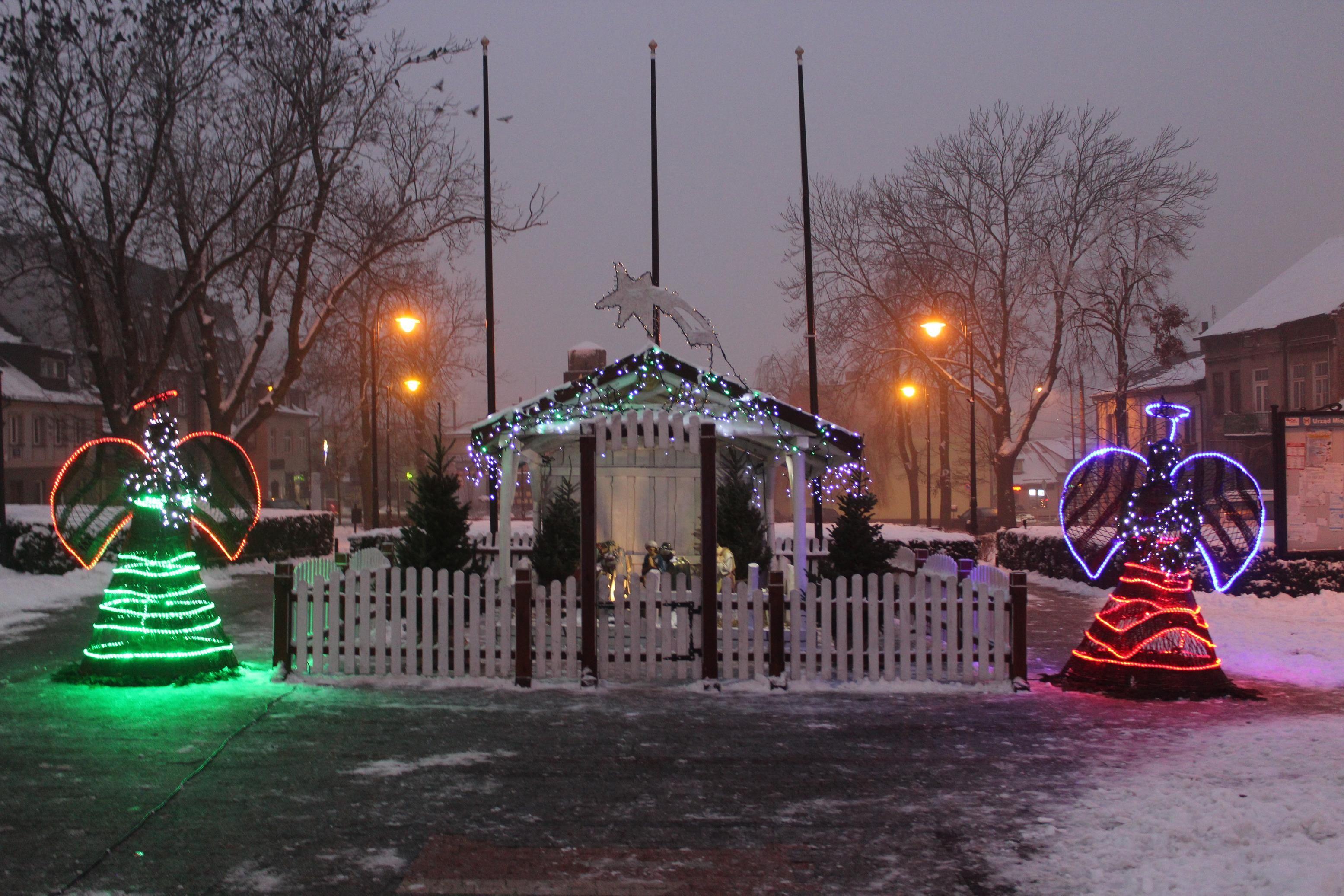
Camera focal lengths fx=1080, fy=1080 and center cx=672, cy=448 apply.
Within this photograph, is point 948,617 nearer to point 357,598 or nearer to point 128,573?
point 357,598

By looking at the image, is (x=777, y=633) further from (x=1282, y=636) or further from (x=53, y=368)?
(x=53, y=368)

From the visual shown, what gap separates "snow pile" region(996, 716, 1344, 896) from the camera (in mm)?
5387

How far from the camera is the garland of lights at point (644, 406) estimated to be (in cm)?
1335

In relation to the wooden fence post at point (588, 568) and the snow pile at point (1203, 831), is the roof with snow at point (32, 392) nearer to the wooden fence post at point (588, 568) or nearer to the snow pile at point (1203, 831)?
the wooden fence post at point (588, 568)

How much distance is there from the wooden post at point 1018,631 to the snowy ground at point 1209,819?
185cm

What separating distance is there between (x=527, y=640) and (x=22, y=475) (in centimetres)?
4702

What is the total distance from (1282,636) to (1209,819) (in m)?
8.92

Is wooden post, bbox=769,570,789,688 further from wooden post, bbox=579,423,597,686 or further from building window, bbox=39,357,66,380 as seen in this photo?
building window, bbox=39,357,66,380

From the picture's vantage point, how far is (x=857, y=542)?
14.9 m

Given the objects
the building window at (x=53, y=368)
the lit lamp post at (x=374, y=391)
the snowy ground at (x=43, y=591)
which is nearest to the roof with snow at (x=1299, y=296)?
the lit lamp post at (x=374, y=391)

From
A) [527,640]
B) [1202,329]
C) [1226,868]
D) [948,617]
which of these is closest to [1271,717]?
[948,617]

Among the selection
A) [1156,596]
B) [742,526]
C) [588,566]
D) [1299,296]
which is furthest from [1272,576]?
[1299,296]

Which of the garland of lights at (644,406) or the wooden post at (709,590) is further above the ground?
the garland of lights at (644,406)

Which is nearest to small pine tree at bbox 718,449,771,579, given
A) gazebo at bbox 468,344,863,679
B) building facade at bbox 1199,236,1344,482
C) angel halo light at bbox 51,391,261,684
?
gazebo at bbox 468,344,863,679
